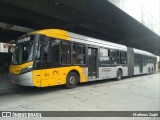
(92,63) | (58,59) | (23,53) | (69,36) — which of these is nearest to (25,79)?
(23,53)

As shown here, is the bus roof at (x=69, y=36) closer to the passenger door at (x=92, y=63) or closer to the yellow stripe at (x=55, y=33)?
the yellow stripe at (x=55, y=33)

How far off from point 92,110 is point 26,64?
3.69m

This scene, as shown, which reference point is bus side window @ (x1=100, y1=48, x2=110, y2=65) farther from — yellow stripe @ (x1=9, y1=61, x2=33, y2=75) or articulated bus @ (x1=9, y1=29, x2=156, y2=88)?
yellow stripe @ (x1=9, y1=61, x2=33, y2=75)

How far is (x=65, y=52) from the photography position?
965 cm

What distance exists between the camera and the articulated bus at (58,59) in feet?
26.6

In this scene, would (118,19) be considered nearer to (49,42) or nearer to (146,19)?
(146,19)

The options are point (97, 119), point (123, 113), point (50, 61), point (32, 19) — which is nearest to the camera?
point (97, 119)

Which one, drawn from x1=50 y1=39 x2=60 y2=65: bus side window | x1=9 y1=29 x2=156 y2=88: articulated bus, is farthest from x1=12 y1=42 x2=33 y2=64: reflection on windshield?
x1=50 y1=39 x2=60 y2=65: bus side window

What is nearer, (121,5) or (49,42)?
(49,42)

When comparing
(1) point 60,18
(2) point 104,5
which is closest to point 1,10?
(1) point 60,18

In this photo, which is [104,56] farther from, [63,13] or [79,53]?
[63,13]

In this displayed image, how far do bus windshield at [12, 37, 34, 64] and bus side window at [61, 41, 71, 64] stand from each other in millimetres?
1754

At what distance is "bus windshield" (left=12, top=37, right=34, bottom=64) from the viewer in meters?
8.23

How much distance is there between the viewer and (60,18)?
15.2 m
